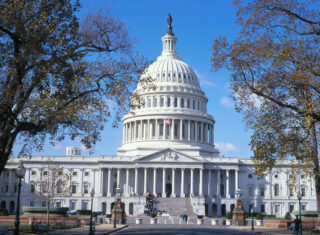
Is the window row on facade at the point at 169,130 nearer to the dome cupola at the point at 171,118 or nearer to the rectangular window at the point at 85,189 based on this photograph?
the dome cupola at the point at 171,118

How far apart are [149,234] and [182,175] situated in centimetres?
7281

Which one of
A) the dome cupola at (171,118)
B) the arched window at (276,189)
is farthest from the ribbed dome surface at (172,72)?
the arched window at (276,189)

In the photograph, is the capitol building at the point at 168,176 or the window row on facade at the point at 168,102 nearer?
the capitol building at the point at 168,176

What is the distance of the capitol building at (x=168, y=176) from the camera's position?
116562 millimetres

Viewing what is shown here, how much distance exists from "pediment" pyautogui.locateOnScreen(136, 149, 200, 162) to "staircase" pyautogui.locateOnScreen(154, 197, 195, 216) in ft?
34.5

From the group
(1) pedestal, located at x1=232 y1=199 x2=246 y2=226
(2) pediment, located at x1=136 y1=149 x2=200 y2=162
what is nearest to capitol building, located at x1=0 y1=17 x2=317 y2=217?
(2) pediment, located at x1=136 y1=149 x2=200 y2=162

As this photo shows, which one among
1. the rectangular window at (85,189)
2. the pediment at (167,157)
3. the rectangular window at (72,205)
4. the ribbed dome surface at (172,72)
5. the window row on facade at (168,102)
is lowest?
the rectangular window at (72,205)

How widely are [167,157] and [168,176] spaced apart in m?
7.08

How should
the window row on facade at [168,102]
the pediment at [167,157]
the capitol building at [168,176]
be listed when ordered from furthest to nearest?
the window row on facade at [168,102] → the pediment at [167,157] → the capitol building at [168,176]

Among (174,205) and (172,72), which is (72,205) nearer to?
(174,205)

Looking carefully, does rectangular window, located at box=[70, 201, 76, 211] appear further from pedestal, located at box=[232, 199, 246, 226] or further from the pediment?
pedestal, located at box=[232, 199, 246, 226]

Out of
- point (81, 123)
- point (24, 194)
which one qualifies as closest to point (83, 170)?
point (24, 194)

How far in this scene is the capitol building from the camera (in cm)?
11656

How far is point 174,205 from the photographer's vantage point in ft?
351
